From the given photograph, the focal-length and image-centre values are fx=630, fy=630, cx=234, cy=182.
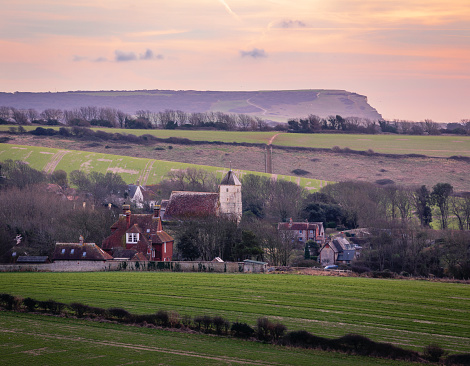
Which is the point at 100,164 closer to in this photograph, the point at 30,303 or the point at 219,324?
the point at 30,303

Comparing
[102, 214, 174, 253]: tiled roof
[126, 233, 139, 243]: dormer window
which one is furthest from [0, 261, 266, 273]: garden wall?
[126, 233, 139, 243]: dormer window

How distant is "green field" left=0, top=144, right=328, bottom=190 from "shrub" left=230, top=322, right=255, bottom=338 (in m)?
78.6

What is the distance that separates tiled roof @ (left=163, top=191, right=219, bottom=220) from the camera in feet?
220

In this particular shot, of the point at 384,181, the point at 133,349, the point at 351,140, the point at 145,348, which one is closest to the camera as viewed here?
the point at 133,349

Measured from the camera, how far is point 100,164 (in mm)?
116062

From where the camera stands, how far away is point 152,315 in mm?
29203

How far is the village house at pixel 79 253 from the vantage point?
157ft

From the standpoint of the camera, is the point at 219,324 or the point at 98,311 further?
the point at 98,311

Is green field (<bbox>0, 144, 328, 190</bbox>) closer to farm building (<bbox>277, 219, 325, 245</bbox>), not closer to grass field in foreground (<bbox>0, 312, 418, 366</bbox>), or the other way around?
farm building (<bbox>277, 219, 325, 245</bbox>)

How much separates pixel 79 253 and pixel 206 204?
21.9 meters

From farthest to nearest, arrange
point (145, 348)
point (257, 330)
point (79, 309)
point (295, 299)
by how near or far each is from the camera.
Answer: point (295, 299) → point (79, 309) → point (257, 330) → point (145, 348)

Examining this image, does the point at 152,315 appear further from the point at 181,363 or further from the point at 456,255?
the point at 456,255

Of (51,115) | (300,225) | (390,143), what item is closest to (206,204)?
(300,225)

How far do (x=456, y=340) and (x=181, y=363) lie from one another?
11.7 m
